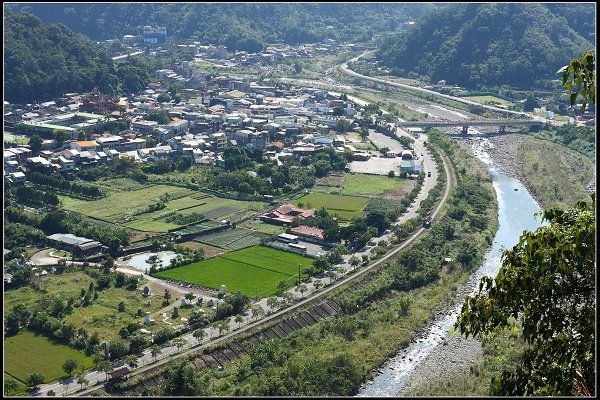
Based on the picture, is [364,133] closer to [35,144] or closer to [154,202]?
[154,202]

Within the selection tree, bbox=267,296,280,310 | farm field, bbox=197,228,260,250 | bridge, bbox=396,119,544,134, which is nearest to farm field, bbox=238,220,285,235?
farm field, bbox=197,228,260,250

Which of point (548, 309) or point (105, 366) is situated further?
point (105, 366)

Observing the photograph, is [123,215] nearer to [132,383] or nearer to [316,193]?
[316,193]

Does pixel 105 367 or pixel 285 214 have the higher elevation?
pixel 285 214

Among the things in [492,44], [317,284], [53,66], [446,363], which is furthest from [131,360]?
[492,44]

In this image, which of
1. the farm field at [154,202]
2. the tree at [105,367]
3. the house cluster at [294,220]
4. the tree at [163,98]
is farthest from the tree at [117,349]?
the tree at [163,98]

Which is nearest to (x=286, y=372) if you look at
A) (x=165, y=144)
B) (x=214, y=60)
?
(x=165, y=144)
